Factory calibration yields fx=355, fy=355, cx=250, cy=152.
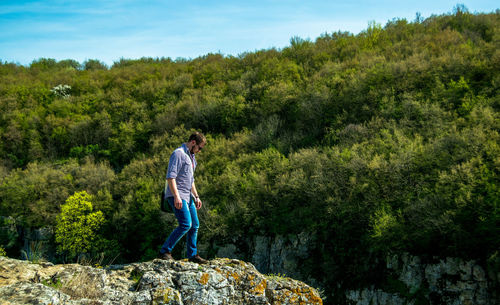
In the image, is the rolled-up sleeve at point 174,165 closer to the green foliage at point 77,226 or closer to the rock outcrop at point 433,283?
the rock outcrop at point 433,283

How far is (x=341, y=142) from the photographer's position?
65.7 ft

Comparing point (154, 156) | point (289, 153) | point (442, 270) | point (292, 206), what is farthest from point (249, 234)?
point (154, 156)

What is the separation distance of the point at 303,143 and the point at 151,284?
1899 centimetres

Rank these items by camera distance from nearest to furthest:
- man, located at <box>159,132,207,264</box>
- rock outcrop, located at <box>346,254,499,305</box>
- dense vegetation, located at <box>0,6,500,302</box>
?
1. man, located at <box>159,132,207,264</box>
2. rock outcrop, located at <box>346,254,499,305</box>
3. dense vegetation, located at <box>0,6,500,302</box>

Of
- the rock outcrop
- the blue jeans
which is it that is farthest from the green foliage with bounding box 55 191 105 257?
the blue jeans

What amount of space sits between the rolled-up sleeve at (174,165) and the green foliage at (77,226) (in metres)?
19.8

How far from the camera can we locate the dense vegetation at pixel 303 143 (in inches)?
540

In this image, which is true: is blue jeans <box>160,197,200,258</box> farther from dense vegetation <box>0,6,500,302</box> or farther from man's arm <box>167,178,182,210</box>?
dense vegetation <box>0,6,500,302</box>

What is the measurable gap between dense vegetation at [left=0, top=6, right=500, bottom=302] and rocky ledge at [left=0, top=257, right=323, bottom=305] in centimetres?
914

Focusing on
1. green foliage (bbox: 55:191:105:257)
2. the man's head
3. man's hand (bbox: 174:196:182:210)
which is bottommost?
green foliage (bbox: 55:191:105:257)

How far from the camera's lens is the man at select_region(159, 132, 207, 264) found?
5.37 meters

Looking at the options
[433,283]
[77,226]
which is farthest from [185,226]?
[77,226]

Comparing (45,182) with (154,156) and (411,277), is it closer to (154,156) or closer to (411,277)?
(154,156)

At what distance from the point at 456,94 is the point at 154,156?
20.0 metres
